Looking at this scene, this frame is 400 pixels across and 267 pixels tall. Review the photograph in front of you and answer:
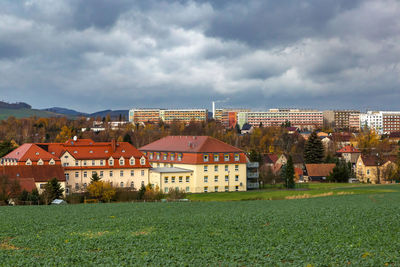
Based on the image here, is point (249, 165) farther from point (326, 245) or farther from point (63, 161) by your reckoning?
point (326, 245)

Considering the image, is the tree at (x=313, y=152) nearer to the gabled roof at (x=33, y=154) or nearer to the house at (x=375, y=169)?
the house at (x=375, y=169)

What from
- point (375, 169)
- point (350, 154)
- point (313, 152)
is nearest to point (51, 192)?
point (375, 169)

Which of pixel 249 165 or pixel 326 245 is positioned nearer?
pixel 326 245

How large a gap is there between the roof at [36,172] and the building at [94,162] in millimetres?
7250

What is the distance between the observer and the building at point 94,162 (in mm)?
70875

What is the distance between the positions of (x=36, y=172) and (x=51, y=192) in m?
10.1

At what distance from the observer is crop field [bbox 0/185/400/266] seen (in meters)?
17.9

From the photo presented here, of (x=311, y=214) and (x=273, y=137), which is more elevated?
(x=273, y=137)

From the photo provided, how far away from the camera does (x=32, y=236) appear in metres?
24.1

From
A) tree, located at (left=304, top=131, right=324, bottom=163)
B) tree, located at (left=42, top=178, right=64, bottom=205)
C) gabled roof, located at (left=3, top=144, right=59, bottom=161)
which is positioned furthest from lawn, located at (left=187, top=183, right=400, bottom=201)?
tree, located at (left=304, top=131, right=324, bottom=163)

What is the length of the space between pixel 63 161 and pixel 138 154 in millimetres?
11210

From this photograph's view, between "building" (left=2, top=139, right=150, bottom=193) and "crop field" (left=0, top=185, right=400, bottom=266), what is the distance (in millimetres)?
38634

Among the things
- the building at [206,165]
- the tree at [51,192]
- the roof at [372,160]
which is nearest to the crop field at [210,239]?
the tree at [51,192]

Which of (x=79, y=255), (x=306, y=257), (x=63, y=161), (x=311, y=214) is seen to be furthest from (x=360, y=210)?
(x=63, y=161)
